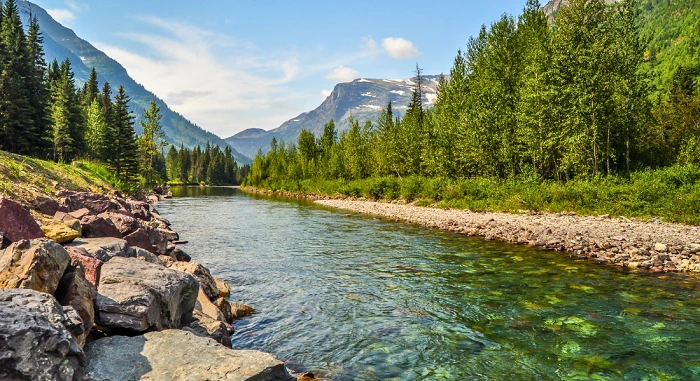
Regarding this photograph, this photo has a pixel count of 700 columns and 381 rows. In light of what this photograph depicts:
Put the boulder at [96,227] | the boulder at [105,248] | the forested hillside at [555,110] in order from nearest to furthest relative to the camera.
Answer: the boulder at [105,248], the boulder at [96,227], the forested hillside at [555,110]

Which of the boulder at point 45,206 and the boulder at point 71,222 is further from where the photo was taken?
the boulder at point 45,206

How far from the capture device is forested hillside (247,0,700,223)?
27.8 m

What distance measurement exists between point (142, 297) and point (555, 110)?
31.4 metres

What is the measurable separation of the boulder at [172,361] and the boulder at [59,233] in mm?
4384

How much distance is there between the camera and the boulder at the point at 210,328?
741cm

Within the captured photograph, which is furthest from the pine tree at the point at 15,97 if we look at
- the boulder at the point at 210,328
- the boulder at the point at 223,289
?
the boulder at the point at 210,328

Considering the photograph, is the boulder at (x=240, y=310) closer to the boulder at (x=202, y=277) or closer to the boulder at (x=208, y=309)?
the boulder at (x=202, y=277)

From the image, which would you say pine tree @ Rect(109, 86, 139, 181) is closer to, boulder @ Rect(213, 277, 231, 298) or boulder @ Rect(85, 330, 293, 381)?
boulder @ Rect(213, 277, 231, 298)

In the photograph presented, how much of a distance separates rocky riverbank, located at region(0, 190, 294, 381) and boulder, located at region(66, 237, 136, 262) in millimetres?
29

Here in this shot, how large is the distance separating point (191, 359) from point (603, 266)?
15.0 meters

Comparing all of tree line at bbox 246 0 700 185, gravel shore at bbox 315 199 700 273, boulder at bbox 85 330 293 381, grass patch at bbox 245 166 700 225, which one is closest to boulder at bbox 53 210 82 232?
boulder at bbox 85 330 293 381

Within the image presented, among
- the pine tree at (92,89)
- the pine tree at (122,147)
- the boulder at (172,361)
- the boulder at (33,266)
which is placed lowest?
the boulder at (172,361)

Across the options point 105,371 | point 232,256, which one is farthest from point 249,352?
point 232,256

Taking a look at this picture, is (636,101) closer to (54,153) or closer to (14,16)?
(54,153)
